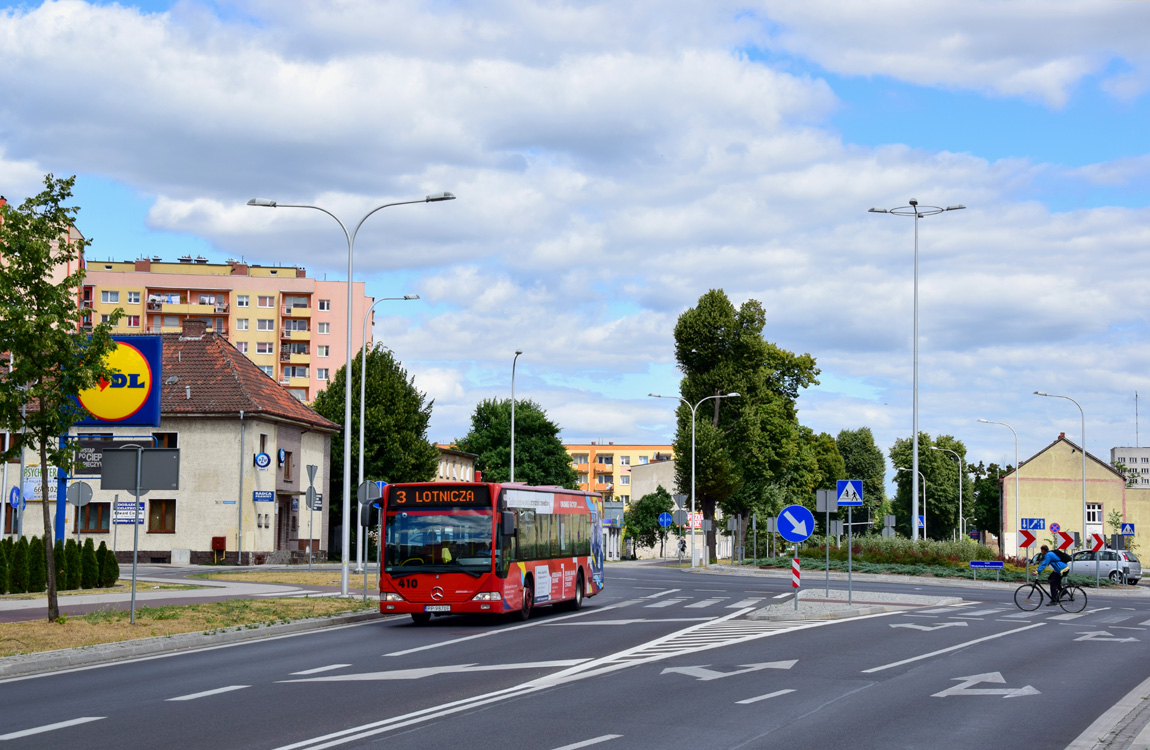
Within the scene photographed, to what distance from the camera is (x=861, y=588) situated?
3925cm

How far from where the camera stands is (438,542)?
2328 centimetres

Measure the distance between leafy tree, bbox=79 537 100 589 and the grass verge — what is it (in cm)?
702

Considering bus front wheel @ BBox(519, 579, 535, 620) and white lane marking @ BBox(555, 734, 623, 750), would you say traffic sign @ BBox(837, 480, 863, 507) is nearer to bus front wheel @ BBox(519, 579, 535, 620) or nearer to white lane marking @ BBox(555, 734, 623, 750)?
bus front wheel @ BBox(519, 579, 535, 620)

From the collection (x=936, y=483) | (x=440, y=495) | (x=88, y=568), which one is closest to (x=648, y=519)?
(x=936, y=483)

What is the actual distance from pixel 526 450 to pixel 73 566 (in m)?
61.9

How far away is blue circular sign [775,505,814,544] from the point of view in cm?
2667

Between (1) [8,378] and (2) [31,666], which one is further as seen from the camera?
(1) [8,378]

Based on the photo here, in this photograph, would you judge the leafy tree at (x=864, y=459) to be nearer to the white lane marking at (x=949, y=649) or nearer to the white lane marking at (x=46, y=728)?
the white lane marking at (x=949, y=649)

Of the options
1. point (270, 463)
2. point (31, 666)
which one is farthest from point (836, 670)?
point (270, 463)

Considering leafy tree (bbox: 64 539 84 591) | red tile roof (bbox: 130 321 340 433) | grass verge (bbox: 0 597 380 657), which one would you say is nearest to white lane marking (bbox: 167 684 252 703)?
grass verge (bbox: 0 597 380 657)

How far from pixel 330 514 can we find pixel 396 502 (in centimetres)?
4266

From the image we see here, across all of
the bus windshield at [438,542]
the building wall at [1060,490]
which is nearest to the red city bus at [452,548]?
the bus windshield at [438,542]

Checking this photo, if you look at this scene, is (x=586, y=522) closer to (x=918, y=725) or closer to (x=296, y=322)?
(x=918, y=725)

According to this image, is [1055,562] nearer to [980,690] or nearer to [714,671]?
[980,690]
